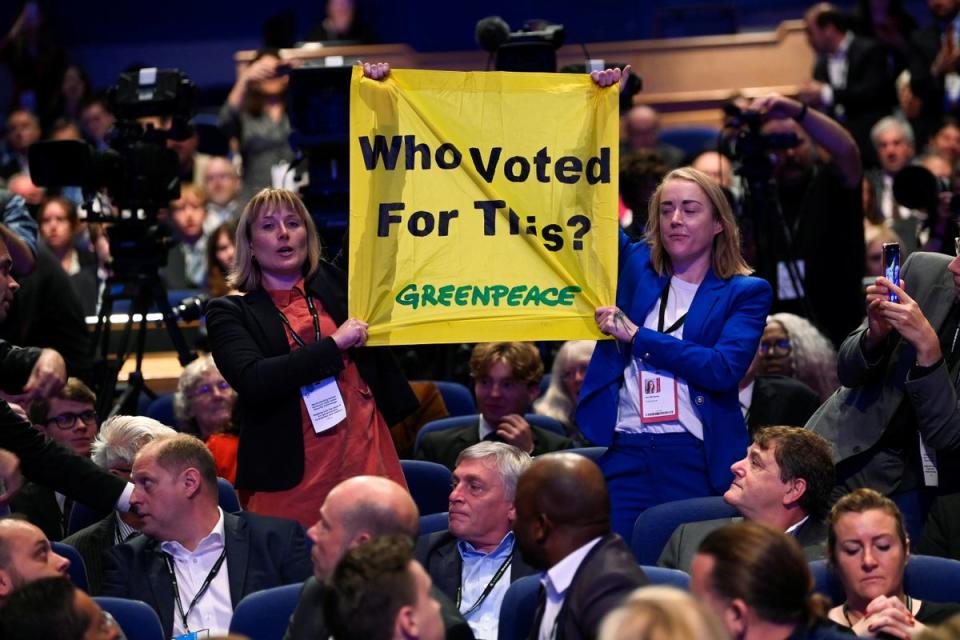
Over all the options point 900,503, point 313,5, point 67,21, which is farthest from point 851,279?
point 67,21

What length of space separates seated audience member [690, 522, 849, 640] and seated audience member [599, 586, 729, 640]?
20.6 inches

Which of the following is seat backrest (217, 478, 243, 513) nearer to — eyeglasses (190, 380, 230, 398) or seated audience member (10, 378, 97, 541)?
seated audience member (10, 378, 97, 541)

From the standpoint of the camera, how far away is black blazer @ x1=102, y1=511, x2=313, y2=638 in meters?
4.49

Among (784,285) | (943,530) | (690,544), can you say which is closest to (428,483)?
(690,544)

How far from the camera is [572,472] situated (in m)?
3.47

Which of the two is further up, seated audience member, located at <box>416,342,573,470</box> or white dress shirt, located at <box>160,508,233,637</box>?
seated audience member, located at <box>416,342,573,470</box>

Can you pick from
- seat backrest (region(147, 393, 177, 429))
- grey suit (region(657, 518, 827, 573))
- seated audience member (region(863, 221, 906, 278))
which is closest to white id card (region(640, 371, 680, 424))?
grey suit (region(657, 518, 827, 573))

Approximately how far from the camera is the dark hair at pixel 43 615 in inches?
129

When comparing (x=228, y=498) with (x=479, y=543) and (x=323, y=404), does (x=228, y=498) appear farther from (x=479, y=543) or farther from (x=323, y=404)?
(x=479, y=543)

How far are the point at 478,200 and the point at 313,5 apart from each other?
9017 millimetres

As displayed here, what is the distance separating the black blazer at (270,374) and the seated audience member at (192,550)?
0.53 ft

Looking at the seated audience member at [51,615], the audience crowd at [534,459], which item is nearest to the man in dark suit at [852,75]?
the audience crowd at [534,459]

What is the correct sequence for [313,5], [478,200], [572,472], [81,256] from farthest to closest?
[313,5] < [81,256] < [478,200] < [572,472]

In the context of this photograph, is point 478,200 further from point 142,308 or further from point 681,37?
point 681,37
